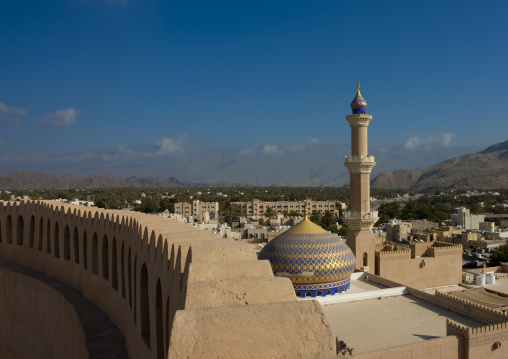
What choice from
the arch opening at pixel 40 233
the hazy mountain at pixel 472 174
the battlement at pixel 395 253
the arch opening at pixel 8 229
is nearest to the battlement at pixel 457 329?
the battlement at pixel 395 253

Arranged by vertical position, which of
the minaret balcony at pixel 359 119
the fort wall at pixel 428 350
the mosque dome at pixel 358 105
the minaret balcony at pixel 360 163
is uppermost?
the mosque dome at pixel 358 105

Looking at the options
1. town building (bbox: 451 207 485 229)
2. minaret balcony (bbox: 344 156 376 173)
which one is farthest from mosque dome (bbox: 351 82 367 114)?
town building (bbox: 451 207 485 229)

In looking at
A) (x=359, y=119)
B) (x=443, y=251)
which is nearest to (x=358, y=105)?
(x=359, y=119)

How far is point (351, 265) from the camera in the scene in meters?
15.1

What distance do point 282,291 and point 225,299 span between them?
50 centimetres

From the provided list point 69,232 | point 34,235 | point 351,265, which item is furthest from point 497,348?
point 34,235

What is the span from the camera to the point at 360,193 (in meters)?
18.9

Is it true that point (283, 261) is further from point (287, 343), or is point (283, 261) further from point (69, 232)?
point (287, 343)

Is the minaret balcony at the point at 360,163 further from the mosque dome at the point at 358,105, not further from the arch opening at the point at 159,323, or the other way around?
the arch opening at the point at 159,323

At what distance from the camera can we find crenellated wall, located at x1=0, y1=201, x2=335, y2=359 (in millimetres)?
3004

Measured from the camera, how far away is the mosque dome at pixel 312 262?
47.2 ft

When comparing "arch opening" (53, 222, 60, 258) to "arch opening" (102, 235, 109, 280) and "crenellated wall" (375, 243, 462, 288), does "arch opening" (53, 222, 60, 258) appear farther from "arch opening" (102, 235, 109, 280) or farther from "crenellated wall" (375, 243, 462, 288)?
"crenellated wall" (375, 243, 462, 288)

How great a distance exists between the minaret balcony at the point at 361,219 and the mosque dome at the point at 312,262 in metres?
3.01

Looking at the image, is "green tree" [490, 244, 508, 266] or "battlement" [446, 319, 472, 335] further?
"green tree" [490, 244, 508, 266]
